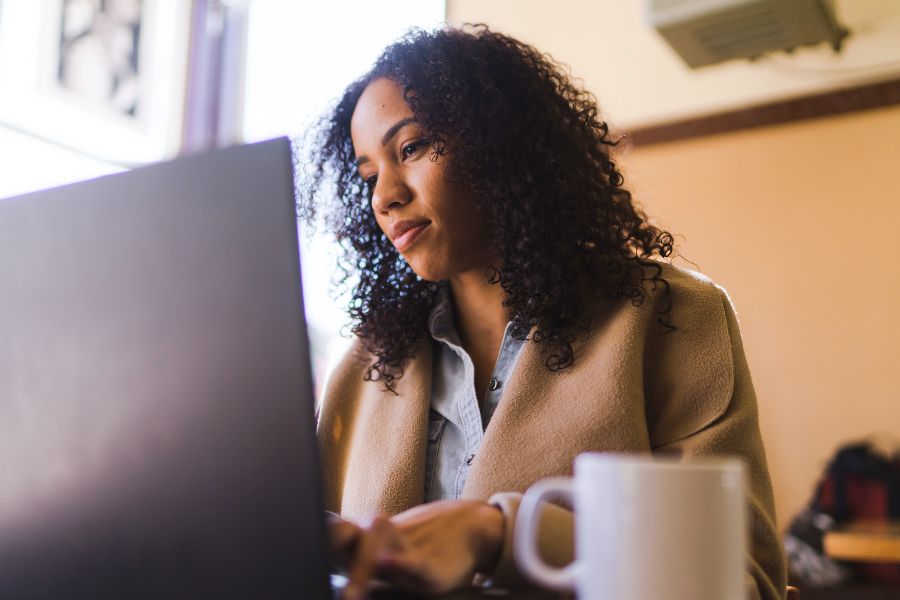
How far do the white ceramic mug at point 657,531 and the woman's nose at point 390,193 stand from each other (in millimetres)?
711

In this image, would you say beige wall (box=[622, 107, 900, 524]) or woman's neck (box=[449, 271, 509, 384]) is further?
beige wall (box=[622, 107, 900, 524])

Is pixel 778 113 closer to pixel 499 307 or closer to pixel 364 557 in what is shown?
pixel 499 307

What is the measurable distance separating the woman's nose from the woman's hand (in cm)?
58

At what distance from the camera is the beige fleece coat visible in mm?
852

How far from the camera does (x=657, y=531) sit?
424 mm

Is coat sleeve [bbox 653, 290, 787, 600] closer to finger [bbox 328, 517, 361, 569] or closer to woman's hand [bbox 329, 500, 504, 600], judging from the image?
woman's hand [bbox 329, 500, 504, 600]

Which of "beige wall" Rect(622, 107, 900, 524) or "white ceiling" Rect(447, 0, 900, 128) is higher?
"white ceiling" Rect(447, 0, 900, 128)

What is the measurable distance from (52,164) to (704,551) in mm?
1965

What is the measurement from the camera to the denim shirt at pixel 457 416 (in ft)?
3.37

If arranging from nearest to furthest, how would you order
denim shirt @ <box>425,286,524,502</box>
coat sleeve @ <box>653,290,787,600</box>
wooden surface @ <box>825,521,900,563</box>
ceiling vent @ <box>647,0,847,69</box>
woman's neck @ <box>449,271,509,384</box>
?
coat sleeve @ <box>653,290,787,600</box> < denim shirt @ <box>425,286,524,502</box> < woman's neck @ <box>449,271,509,384</box> < wooden surface @ <box>825,521,900,563</box> < ceiling vent @ <box>647,0,847,69</box>

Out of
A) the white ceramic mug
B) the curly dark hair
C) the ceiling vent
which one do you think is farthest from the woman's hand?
the ceiling vent

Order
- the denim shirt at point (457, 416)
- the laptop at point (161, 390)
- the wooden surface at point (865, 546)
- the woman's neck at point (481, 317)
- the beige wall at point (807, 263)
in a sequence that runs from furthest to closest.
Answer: the beige wall at point (807, 263)
the wooden surface at point (865, 546)
the woman's neck at point (481, 317)
the denim shirt at point (457, 416)
the laptop at point (161, 390)

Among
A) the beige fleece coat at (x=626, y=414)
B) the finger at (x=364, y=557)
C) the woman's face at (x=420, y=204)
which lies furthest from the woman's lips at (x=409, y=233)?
the finger at (x=364, y=557)

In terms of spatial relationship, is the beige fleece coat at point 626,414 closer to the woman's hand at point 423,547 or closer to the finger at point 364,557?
the woman's hand at point 423,547
